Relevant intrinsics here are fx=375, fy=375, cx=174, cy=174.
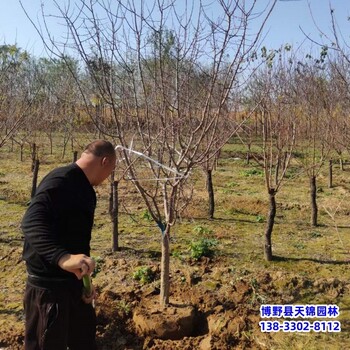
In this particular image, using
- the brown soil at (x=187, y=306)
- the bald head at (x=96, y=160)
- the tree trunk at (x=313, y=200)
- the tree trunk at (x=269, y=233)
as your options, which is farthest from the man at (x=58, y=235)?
the tree trunk at (x=313, y=200)

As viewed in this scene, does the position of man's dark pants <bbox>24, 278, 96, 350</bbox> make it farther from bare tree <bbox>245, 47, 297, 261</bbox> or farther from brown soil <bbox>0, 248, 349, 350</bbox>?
bare tree <bbox>245, 47, 297, 261</bbox>

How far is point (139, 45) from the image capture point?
3158mm

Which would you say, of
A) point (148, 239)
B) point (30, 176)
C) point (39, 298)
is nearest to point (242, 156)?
point (30, 176)

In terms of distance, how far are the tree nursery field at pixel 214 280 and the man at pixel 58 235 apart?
50.8 inches

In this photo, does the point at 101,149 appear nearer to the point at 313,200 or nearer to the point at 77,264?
the point at 77,264

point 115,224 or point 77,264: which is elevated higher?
point 77,264

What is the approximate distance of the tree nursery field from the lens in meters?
3.47

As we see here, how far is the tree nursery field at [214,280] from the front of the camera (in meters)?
3.47

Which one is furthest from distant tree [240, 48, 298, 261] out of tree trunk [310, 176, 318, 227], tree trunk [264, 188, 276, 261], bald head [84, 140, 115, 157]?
bald head [84, 140, 115, 157]

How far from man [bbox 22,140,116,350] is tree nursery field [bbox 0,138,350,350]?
1.29 m

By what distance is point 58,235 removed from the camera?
216 centimetres

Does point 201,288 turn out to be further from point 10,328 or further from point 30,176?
point 30,176

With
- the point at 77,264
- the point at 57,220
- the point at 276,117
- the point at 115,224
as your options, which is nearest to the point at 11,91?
the point at 115,224

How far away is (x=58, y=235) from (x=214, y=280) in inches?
105
